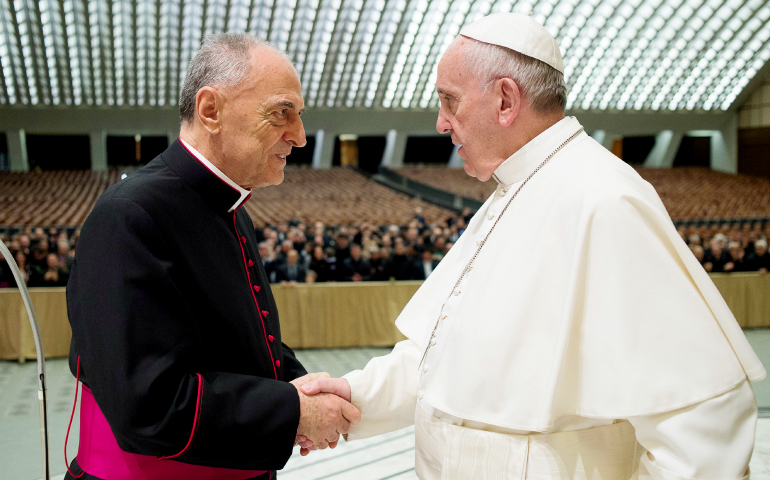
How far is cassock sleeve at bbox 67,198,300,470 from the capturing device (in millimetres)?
1436

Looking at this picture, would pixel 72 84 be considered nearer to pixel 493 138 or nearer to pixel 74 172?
pixel 74 172

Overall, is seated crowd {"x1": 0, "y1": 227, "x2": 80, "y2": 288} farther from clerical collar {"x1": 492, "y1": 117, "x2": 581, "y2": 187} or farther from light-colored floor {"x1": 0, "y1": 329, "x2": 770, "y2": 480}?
clerical collar {"x1": 492, "y1": 117, "x2": 581, "y2": 187}

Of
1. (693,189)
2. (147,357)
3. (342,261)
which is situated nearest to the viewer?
(147,357)

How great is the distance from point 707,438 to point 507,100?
981 millimetres

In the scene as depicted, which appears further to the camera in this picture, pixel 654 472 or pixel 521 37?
pixel 521 37

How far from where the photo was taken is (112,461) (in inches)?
65.9

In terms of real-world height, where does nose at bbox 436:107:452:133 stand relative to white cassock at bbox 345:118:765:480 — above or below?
above

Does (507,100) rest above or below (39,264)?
above

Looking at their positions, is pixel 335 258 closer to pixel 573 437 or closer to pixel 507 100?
pixel 507 100

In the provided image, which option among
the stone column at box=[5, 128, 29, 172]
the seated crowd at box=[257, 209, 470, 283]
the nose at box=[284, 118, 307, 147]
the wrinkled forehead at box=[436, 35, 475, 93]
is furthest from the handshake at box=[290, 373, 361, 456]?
the stone column at box=[5, 128, 29, 172]

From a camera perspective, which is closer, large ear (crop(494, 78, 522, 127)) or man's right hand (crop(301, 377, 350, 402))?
large ear (crop(494, 78, 522, 127))

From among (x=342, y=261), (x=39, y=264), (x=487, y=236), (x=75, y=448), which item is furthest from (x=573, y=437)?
(x=39, y=264)

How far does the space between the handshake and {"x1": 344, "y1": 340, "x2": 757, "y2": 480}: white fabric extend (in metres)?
0.07

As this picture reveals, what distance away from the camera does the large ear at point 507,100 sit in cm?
167
